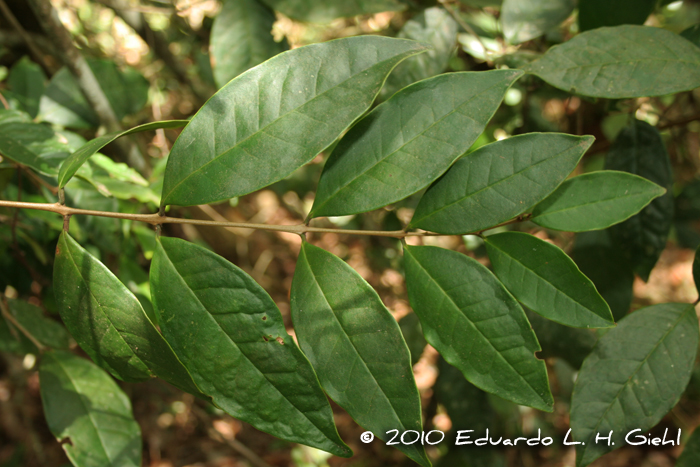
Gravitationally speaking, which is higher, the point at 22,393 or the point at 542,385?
the point at 542,385

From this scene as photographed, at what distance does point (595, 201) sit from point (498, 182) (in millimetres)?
147

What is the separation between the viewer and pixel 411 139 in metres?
0.57

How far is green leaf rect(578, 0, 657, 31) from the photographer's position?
79 centimetres

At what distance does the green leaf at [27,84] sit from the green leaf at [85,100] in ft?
0.11

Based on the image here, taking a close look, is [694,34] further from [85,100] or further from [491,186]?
[85,100]

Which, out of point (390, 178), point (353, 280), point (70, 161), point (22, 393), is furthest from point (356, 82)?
point (22, 393)

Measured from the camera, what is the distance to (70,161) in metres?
0.58

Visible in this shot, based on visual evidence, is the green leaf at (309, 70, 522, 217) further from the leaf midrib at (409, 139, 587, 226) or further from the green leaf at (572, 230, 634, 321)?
the green leaf at (572, 230, 634, 321)

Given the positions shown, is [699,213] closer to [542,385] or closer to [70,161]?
[542,385]

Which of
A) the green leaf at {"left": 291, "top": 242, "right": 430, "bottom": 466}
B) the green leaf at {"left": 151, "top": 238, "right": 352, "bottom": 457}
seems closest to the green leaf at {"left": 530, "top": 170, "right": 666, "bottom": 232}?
the green leaf at {"left": 291, "top": 242, "right": 430, "bottom": 466}

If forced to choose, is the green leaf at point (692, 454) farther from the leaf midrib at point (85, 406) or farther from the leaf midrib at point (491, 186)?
the leaf midrib at point (85, 406)

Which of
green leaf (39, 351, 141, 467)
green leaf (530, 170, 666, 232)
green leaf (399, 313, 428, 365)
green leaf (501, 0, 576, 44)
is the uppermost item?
green leaf (501, 0, 576, 44)

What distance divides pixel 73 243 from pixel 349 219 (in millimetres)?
1252

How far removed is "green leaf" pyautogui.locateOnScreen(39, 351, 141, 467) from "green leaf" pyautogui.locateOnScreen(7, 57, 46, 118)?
23.4 inches
